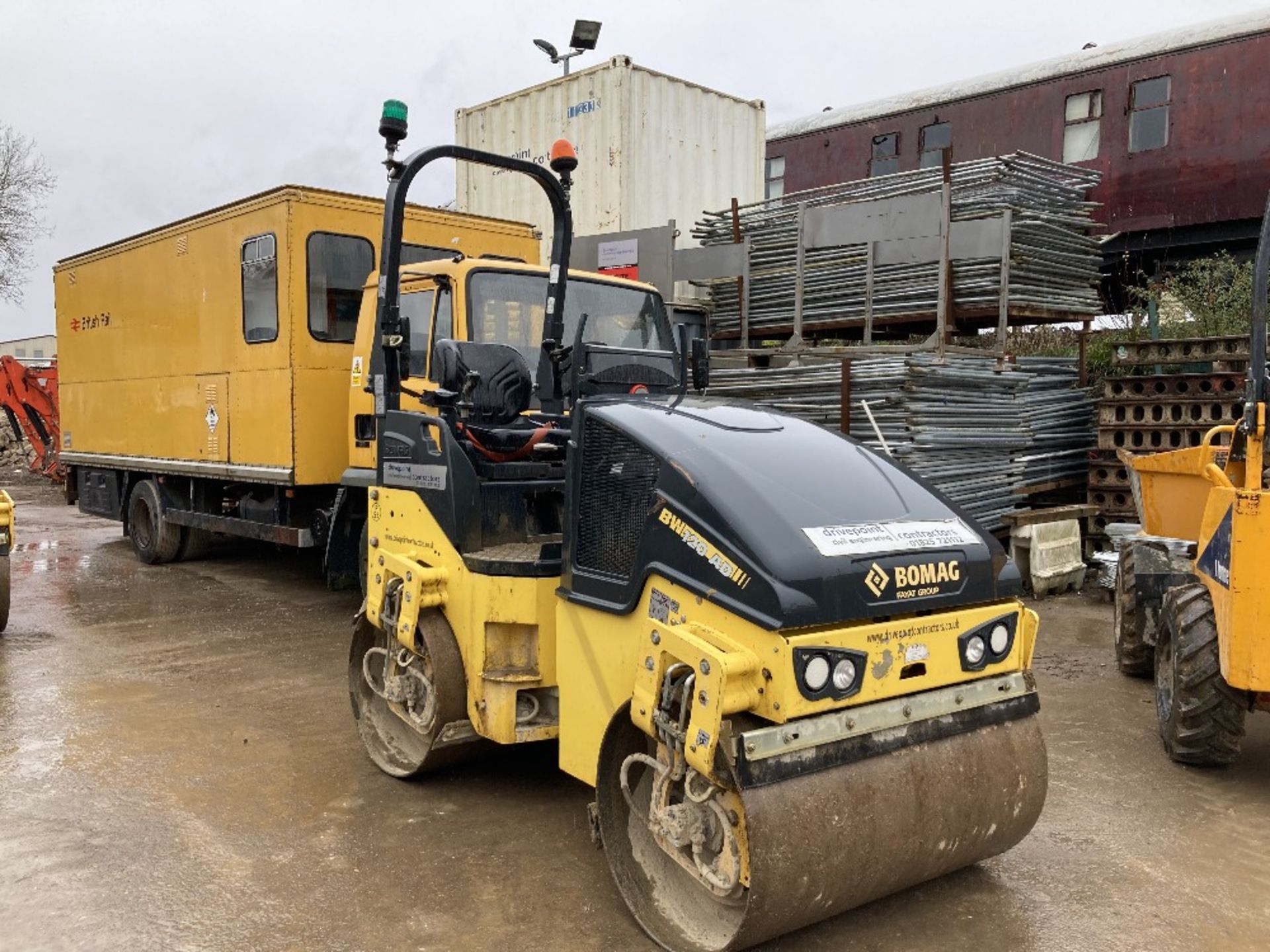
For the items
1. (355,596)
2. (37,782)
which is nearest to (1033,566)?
(355,596)

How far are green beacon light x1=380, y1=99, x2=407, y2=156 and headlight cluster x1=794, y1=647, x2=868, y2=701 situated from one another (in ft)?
9.55

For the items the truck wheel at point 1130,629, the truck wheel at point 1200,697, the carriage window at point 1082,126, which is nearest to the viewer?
the truck wheel at point 1200,697

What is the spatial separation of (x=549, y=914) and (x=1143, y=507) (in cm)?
467

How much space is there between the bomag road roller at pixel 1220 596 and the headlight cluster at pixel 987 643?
1490mm

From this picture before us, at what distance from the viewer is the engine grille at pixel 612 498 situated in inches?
134

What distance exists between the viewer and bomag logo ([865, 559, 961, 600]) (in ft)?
9.99

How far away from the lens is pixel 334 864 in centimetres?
387

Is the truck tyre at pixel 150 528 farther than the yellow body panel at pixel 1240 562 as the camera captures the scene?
Yes

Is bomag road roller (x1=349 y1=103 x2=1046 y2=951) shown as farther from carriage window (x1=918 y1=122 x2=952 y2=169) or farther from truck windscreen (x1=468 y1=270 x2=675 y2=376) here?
carriage window (x1=918 y1=122 x2=952 y2=169)

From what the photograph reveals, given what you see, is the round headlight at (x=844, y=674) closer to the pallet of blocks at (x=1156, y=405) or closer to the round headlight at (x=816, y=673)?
the round headlight at (x=816, y=673)

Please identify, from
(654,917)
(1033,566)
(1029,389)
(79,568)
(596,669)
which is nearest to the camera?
(654,917)

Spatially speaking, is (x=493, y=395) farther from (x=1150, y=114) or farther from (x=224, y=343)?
(x=1150, y=114)

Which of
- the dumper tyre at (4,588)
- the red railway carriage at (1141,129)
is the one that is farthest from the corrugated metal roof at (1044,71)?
the dumper tyre at (4,588)

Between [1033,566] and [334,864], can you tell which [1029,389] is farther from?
[334,864]
